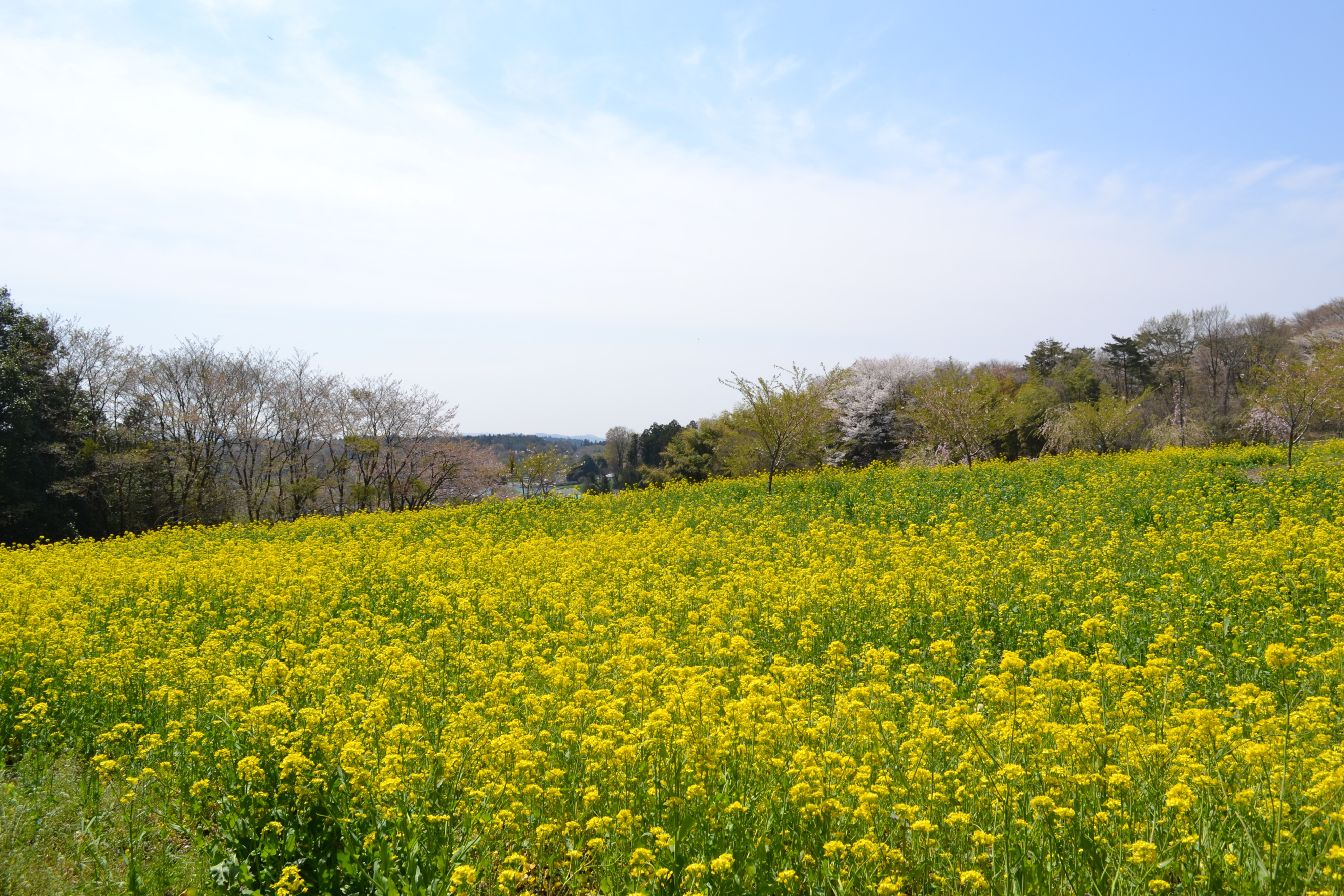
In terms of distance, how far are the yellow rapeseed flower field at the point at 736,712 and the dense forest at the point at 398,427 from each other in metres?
12.3

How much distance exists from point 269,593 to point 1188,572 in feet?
36.6

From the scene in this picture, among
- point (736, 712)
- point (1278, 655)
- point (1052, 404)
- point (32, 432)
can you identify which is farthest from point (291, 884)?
point (1052, 404)

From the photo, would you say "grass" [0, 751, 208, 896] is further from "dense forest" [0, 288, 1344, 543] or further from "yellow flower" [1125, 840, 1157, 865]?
"dense forest" [0, 288, 1344, 543]

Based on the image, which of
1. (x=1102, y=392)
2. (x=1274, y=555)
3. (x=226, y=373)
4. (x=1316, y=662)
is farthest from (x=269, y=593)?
(x=1102, y=392)

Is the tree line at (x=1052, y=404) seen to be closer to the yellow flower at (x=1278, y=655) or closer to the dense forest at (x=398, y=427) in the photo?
the dense forest at (x=398, y=427)

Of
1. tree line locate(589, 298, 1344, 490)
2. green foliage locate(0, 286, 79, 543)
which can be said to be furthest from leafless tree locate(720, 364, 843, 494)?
green foliage locate(0, 286, 79, 543)

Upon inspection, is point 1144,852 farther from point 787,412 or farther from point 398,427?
point 398,427

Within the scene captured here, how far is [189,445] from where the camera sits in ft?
105

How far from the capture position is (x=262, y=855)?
374 cm

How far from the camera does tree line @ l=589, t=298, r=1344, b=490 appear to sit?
22.3 m

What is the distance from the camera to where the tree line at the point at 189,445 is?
94.7 ft

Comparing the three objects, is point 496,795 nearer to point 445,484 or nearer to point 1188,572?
point 1188,572

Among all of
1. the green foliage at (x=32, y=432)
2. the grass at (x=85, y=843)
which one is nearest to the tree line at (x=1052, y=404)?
the grass at (x=85, y=843)

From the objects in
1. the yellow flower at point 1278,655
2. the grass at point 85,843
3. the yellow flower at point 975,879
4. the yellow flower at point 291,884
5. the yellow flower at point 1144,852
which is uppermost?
the yellow flower at point 1278,655
